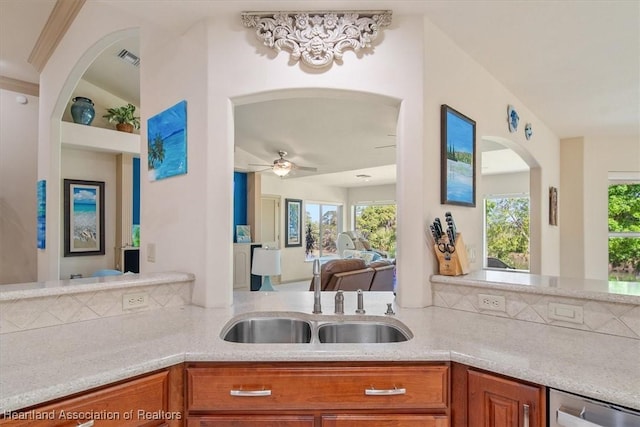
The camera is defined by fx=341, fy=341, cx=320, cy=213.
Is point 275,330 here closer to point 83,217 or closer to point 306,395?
point 306,395

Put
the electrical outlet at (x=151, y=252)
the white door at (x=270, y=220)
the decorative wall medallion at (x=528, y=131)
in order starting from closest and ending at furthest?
the electrical outlet at (x=151, y=252) → the decorative wall medallion at (x=528, y=131) → the white door at (x=270, y=220)

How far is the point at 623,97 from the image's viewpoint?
117 inches

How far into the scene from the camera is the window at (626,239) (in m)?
4.33

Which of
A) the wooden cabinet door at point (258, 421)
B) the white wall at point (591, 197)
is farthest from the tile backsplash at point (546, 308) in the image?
the white wall at point (591, 197)

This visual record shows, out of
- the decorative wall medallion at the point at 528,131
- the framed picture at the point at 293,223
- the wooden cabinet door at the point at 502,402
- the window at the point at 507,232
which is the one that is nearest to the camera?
the wooden cabinet door at the point at 502,402

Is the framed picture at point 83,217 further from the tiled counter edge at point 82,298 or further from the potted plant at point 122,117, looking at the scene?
the tiled counter edge at point 82,298

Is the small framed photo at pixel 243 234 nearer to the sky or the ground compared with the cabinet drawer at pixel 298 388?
nearer to the sky

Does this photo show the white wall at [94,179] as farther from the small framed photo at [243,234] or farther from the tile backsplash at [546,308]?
the tile backsplash at [546,308]

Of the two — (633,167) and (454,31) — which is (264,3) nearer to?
(454,31)

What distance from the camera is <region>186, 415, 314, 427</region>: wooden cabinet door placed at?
118cm

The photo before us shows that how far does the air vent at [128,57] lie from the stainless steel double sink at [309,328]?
3.50 m

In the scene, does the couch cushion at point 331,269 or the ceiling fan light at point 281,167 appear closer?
the couch cushion at point 331,269

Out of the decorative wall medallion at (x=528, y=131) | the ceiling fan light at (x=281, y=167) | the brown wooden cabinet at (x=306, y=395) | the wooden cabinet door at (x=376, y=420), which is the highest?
the decorative wall medallion at (x=528, y=131)

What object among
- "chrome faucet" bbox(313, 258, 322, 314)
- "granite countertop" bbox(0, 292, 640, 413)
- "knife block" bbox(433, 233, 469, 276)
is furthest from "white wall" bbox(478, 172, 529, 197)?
"chrome faucet" bbox(313, 258, 322, 314)
